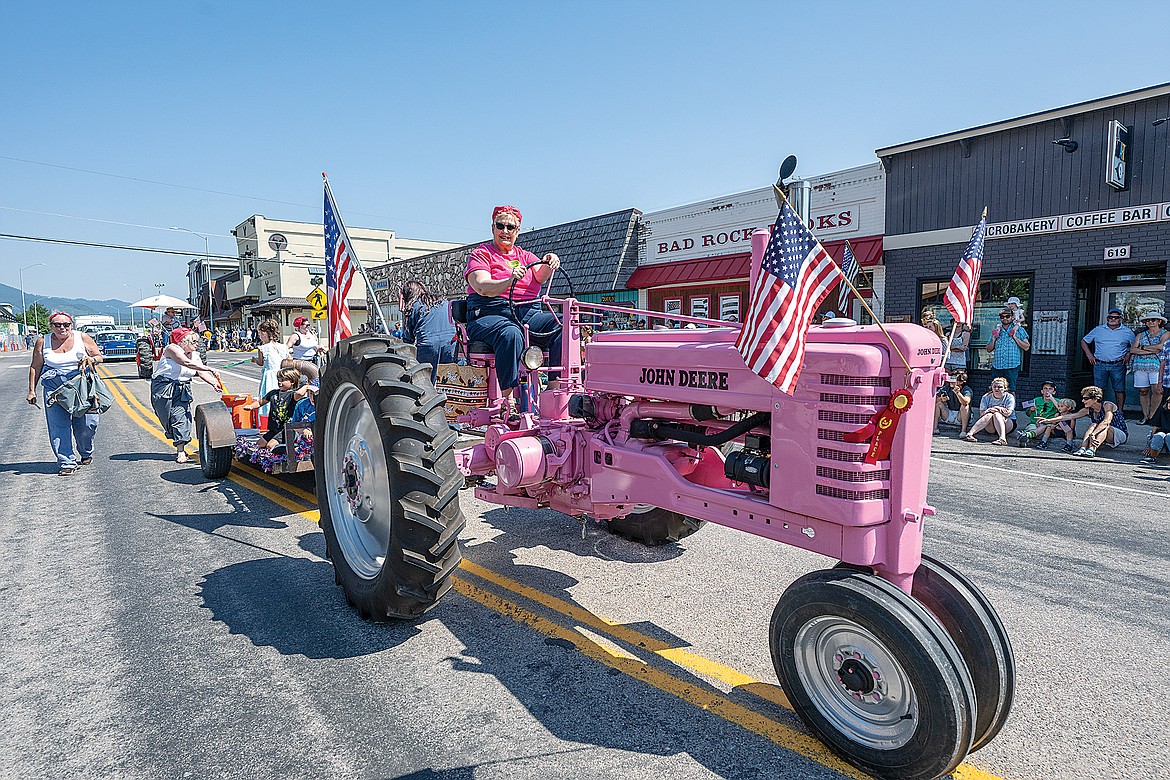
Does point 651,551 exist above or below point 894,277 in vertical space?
below

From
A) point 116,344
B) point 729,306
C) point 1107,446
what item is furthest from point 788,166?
point 116,344

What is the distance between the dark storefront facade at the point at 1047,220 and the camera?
10.5 metres

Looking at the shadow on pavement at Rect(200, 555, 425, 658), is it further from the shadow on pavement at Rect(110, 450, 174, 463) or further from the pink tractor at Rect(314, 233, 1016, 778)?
the shadow on pavement at Rect(110, 450, 174, 463)

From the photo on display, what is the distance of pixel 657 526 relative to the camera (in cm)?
453

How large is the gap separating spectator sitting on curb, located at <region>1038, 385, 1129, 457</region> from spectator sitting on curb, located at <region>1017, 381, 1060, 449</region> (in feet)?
0.73

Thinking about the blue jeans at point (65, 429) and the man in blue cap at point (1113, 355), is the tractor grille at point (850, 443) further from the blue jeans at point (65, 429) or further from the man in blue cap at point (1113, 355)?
the man in blue cap at point (1113, 355)

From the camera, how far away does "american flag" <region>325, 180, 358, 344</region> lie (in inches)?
218

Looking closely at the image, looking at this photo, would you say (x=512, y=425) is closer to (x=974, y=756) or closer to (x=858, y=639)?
(x=858, y=639)

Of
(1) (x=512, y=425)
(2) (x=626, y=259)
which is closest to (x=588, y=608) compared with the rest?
(1) (x=512, y=425)

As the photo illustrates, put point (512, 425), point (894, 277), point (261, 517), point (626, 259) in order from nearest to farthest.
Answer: point (512, 425), point (261, 517), point (894, 277), point (626, 259)

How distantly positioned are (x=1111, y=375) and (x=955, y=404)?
Result: 2.21 meters

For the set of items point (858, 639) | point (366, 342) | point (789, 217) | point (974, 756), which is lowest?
point (974, 756)

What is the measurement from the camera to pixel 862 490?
2.40 m

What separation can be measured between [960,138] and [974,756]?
12575 mm
